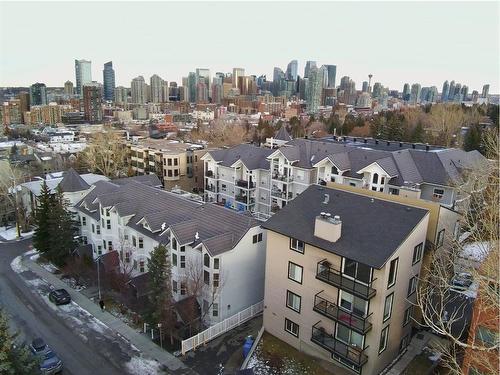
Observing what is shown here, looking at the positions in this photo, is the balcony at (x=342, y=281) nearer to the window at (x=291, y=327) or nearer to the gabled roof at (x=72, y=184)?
the window at (x=291, y=327)

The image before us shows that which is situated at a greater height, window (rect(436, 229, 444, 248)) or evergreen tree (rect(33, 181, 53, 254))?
window (rect(436, 229, 444, 248))

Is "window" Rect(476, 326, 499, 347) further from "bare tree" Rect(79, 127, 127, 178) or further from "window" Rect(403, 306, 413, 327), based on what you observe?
"bare tree" Rect(79, 127, 127, 178)

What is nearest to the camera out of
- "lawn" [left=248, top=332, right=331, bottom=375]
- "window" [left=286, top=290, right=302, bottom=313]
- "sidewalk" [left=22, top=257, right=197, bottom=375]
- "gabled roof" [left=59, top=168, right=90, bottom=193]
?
"lawn" [left=248, top=332, right=331, bottom=375]

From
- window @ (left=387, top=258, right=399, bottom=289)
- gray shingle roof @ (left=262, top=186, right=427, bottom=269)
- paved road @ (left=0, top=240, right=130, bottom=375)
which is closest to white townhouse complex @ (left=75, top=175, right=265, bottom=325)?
gray shingle roof @ (left=262, top=186, right=427, bottom=269)

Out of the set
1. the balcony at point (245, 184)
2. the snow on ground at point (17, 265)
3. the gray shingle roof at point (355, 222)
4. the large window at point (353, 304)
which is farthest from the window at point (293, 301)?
the snow on ground at point (17, 265)

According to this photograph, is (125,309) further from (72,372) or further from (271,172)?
(271,172)

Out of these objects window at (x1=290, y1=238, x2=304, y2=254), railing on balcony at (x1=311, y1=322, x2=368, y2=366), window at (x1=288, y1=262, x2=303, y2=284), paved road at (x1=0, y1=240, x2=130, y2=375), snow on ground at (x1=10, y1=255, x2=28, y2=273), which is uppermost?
window at (x1=290, y1=238, x2=304, y2=254)
